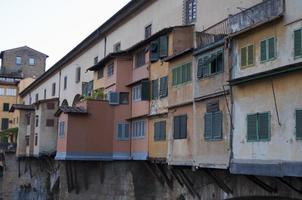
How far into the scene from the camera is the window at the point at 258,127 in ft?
51.0

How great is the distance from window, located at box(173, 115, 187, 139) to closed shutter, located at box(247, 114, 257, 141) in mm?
5026

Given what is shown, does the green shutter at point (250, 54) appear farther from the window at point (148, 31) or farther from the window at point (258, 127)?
the window at point (148, 31)

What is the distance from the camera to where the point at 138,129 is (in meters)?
27.8

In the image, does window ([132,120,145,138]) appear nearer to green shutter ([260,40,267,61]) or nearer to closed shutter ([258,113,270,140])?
closed shutter ([258,113,270,140])

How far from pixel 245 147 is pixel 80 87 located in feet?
96.3

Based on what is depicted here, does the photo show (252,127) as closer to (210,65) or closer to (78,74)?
(210,65)

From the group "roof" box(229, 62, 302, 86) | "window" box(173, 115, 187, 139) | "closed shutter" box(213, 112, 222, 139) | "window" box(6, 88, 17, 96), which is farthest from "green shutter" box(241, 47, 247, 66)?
"window" box(6, 88, 17, 96)

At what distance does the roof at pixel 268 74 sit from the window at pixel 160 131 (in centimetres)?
769

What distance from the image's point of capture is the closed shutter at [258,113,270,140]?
1551cm

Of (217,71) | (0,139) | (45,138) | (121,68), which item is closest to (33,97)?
(0,139)

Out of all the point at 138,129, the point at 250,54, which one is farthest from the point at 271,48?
the point at 138,129

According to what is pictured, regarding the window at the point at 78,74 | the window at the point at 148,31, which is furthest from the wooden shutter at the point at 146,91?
the window at the point at 78,74

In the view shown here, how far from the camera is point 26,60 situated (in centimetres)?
8775

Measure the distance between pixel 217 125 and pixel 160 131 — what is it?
21.8 ft
